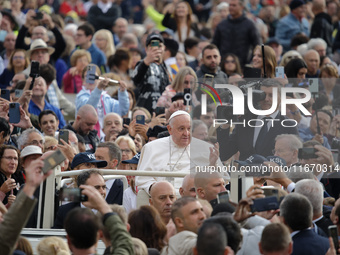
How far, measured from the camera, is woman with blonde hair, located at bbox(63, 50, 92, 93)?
1587 centimetres

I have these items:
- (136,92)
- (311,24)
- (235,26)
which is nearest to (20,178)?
(136,92)

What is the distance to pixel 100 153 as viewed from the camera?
11.2 metres

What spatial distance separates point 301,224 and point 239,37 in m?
9.46

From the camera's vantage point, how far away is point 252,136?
10.2m

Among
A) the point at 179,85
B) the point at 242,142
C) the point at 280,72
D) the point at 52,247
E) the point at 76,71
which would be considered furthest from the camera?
the point at 76,71

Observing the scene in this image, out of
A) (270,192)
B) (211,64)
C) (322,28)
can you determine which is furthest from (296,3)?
(270,192)

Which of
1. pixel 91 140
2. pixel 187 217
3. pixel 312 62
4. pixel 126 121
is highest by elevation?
pixel 312 62

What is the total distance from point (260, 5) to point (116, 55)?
8033 mm

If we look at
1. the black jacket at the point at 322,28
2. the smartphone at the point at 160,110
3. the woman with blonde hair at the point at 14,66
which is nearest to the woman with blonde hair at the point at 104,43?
the woman with blonde hair at the point at 14,66

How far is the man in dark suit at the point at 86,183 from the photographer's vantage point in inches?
356

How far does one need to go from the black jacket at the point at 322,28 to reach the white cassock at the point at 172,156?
28.9 feet

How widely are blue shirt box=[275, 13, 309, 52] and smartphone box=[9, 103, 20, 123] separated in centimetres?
909

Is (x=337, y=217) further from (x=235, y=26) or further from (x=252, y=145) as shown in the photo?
(x=235, y=26)

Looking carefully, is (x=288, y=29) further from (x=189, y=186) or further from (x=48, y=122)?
(x=189, y=186)
